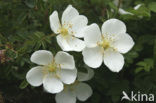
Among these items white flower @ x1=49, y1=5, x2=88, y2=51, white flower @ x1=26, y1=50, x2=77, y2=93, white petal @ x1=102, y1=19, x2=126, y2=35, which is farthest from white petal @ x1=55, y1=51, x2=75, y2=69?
white petal @ x1=102, y1=19, x2=126, y2=35

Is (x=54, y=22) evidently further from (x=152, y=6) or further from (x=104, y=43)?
(x=152, y=6)

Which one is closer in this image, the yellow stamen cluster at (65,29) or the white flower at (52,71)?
the white flower at (52,71)

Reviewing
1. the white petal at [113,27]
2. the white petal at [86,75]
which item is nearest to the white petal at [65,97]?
Result: the white petal at [86,75]

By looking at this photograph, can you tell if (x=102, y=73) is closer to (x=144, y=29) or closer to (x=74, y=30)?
(x=74, y=30)

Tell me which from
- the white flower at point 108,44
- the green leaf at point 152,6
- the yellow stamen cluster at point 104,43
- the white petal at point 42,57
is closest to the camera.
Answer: the white petal at point 42,57

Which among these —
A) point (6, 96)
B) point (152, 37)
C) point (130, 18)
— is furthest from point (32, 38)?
point (152, 37)

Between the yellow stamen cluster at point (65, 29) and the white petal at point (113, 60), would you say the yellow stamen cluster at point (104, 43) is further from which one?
the yellow stamen cluster at point (65, 29)
